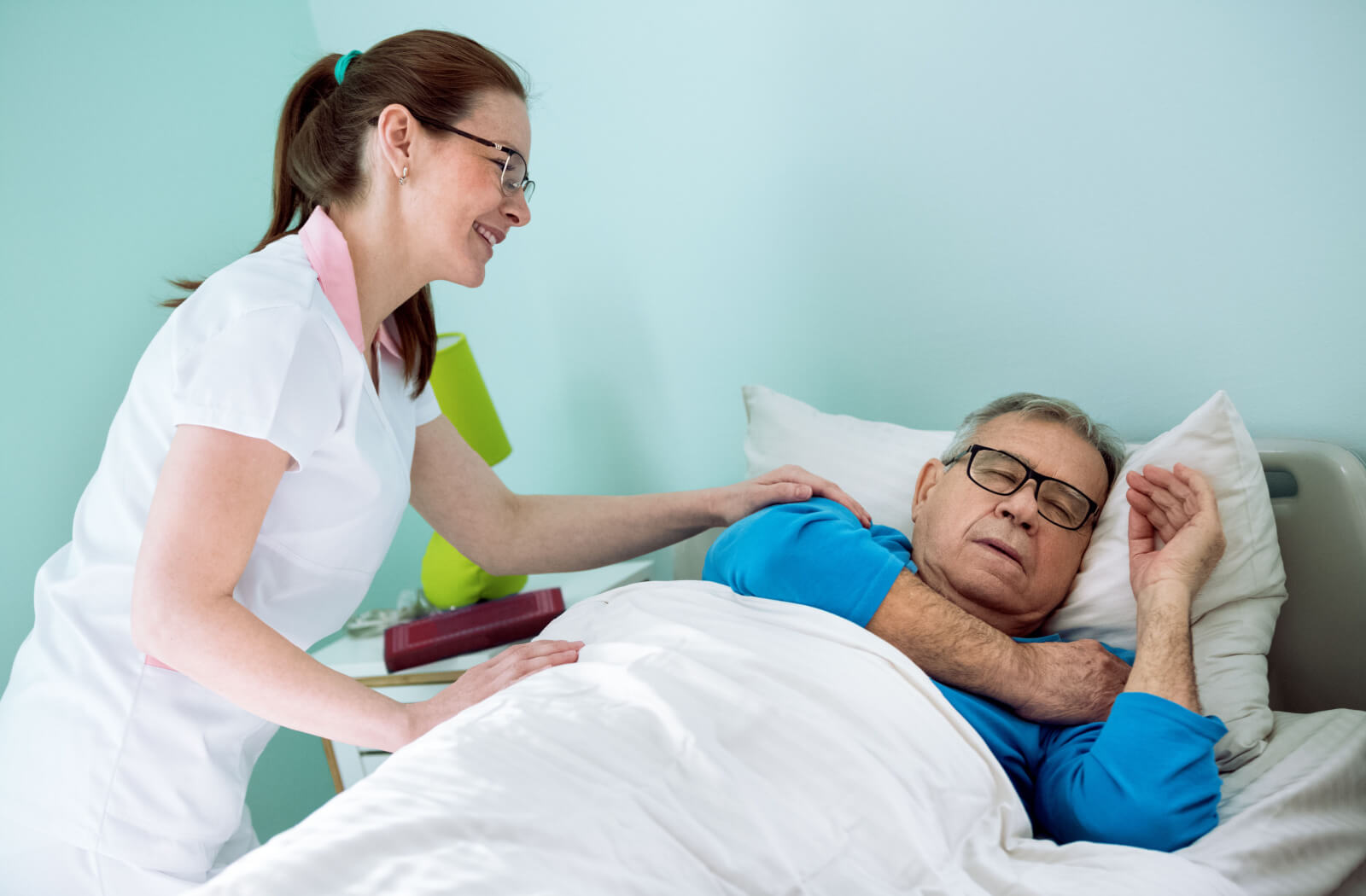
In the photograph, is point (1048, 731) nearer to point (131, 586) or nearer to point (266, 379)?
point (266, 379)

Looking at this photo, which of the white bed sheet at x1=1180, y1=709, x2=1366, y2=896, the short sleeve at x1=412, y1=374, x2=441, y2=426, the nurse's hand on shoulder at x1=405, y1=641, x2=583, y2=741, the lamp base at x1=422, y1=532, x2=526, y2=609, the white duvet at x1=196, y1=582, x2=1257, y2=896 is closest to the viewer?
the white duvet at x1=196, y1=582, x2=1257, y2=896

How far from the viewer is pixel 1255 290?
1.41 m

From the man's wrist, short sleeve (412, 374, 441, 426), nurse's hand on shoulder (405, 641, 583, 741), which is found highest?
short sleeve (412, 374, 441, 426)

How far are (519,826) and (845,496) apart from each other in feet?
2.52

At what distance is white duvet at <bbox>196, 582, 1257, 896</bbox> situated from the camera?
0.73 metres

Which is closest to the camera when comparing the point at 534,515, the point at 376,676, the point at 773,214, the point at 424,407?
the point at 424,407

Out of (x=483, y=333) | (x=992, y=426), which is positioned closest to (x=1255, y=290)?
(x=992, y=426)

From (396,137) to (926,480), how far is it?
91cm

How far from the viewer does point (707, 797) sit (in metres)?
0.83

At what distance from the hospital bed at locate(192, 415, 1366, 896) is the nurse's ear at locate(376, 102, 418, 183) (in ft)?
2.17

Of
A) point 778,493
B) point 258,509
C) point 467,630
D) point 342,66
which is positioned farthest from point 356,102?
point 467,630

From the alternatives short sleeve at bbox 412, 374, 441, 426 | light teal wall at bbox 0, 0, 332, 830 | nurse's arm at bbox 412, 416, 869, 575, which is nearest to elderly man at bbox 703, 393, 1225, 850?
nurse's arm at bbox 412, 416, 869, 575

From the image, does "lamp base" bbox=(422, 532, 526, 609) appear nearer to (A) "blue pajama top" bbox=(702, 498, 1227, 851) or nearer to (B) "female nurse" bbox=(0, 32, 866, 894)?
(B) "female nurse" bbox=(0, 32, 866, 894)

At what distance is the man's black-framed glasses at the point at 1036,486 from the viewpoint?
125 centimetres
